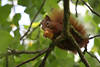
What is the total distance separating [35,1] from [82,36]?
363 mm

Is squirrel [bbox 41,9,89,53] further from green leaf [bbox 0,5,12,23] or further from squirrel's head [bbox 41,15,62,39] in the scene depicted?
green leaf [bbox 0,5,12,23]

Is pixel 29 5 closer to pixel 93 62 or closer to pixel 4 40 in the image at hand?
pixel 93 62

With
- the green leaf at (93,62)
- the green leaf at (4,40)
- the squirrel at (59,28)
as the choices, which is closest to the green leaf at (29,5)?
the squirrel at (59,28)

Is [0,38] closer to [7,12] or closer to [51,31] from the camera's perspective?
[51,31]

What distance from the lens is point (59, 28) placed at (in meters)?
1.25

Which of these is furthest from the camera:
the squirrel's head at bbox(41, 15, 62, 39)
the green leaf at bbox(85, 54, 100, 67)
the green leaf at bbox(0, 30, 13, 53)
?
the green leaf at bbox(85, 54, 100, 67)

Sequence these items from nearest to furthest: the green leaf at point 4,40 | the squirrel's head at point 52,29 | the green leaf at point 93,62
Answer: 1. the green leaf at point 4,40
2. the squirrel's head at point 52,29
3. the green leaf at point 93,62

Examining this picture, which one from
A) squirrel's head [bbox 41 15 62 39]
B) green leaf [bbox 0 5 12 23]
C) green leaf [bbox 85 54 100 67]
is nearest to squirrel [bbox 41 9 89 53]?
squirrel's head [bbox 41 15 62 39]

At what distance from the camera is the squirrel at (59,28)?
4.10 ft

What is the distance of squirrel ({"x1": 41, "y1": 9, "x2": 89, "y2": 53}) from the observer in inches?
49.3

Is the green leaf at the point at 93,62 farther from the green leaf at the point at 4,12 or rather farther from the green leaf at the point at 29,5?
the green leaf at the point at 4,12

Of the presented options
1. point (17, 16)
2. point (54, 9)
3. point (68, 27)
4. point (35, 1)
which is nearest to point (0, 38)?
point (68, 27)

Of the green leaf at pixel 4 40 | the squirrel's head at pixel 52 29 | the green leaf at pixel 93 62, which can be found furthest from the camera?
the green leaf at pixel 93 62

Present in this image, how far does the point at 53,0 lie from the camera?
1.24 metres
